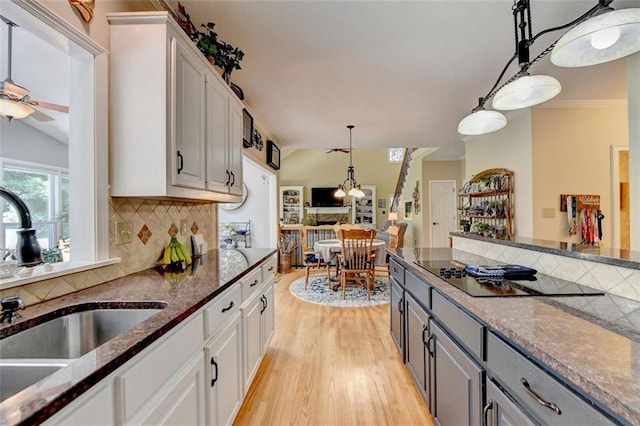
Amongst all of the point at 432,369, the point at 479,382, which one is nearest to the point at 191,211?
the point at 432,369

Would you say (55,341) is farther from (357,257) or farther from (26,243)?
(357,257)

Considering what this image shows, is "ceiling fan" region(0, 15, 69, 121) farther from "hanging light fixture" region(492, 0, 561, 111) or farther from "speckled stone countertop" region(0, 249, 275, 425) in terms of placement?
"hanging light fixture" region(492, 0, 561, 111)

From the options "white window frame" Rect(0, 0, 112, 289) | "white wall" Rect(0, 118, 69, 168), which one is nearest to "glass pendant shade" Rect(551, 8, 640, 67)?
"white window frame" Rect(0, 0, 112, 289)

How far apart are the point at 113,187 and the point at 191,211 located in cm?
90

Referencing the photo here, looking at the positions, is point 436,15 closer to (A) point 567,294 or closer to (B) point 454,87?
(B) point 454,87

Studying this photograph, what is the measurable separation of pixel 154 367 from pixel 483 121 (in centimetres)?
213

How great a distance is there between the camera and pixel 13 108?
168cm

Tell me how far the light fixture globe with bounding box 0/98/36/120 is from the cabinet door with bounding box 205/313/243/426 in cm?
171

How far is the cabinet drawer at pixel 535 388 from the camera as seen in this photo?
0.67 metres

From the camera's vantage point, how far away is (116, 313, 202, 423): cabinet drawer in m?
0.78

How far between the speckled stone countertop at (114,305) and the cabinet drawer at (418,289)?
109 centimetres

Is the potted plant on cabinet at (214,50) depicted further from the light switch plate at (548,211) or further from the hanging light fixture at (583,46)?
the light switch plate at (548,211)

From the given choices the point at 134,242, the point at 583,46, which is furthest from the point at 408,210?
the point at 134,242

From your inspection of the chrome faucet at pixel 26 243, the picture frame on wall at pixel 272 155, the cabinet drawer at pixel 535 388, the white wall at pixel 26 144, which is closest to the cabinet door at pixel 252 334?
the chrome faucet at pixel 26 243
